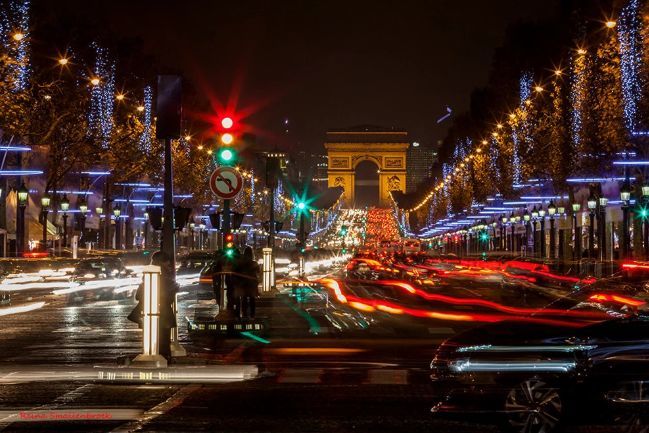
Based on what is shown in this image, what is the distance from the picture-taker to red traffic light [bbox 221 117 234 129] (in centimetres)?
2273

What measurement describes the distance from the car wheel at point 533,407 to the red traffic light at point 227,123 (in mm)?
13652

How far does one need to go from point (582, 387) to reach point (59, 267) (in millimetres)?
45498

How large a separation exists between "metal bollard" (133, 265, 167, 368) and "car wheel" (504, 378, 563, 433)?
705cm

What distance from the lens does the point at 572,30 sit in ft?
193

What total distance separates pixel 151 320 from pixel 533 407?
290 inches

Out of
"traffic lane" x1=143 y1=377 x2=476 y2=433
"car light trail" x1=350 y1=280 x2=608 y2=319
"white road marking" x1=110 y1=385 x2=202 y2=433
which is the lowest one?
"traffic lane" x1=143 y1=377 x2=476 y2=433

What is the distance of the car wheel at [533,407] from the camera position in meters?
9.80

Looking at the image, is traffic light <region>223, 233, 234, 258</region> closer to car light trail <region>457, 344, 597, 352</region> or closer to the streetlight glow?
the streetlight glow

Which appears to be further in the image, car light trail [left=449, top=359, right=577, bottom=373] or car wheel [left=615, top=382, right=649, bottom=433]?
car light trail [left=449, top=359, right=577, bottom=373]

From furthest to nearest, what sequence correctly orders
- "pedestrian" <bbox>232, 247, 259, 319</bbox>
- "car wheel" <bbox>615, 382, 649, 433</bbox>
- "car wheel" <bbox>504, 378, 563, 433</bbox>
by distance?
1. "pedestrian" <bbox>232, 247, 259, 319</bbox>
2. "car wheel" <bbox>504, 378, 563, 433</bbox>
3. "car wheel" <bbox>615, 382, 649, 433</bbox>

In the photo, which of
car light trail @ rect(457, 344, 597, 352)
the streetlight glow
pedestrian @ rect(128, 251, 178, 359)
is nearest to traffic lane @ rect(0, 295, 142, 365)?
pedestrian @ rect(128, 251, 178, 359)

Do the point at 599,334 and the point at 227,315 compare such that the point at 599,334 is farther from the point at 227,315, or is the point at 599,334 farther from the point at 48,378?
the point at 227,315

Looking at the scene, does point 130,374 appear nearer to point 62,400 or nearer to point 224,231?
point 62,400

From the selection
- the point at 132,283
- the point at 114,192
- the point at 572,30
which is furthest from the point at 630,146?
the point at 114,192
